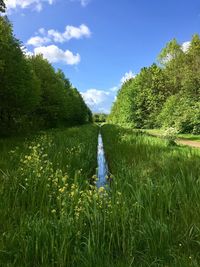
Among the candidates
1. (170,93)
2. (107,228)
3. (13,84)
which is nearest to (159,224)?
(107,228)

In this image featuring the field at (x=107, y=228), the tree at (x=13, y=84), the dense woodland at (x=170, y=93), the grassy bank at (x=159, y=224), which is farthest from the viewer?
the dense woodland at (x=170, y=93)

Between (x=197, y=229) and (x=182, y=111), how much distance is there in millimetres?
32524

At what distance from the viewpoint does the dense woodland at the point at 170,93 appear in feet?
118

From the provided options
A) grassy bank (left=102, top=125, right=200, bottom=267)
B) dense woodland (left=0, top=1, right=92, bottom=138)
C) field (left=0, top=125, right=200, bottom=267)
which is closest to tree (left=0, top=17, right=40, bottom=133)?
dense woodland (left=0, top=1, right=92, bottom=138)

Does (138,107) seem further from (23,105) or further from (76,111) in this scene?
(23,105)

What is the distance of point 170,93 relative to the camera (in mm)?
52094

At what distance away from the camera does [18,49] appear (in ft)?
76.7

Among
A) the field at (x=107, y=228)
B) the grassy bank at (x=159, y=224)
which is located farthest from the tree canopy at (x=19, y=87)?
the grassy bank at (x=159, y=224)

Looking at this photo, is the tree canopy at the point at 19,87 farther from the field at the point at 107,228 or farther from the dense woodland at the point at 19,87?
the field at the point at 107,228

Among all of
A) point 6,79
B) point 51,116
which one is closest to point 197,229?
point 6,79

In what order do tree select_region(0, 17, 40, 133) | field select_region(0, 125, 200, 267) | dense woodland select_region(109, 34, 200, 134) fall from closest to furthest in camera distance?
field select_region(0, 125, 200, 267)
tree select_region(0, 17, 40, 133)
dense woodland select_region(109, 34, 200, 134)

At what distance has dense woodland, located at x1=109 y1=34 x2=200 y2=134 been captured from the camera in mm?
35956

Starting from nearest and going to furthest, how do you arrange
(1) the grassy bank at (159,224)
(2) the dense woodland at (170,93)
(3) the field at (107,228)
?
(3) the field at (107,228) < (1) the grassy bank at (159,224) < (2) the dense woodland at (170,93)

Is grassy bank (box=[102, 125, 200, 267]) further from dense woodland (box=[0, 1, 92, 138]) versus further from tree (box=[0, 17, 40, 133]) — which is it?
tree (box=[0, 17, 40, 133])
